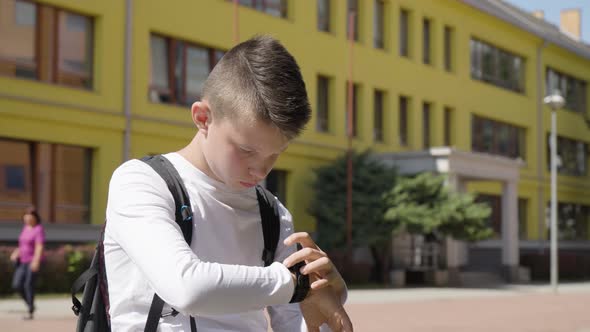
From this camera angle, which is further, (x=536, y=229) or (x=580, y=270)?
(x=536, y=229)

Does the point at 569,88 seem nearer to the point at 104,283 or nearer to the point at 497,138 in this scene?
the point at 497,138

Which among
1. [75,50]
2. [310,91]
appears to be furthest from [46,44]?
[310,91]

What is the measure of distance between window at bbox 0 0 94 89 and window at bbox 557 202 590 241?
3014 centimetres

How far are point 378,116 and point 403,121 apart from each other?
5.56ft

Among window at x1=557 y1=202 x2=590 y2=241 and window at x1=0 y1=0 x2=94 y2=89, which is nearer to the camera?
window at x1=0 y1=0 x2=94 y2=89

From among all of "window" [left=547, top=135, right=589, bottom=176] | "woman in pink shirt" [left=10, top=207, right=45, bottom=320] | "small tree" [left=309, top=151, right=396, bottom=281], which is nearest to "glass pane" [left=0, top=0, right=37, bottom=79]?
"woman in pink shirt" [left=10, top=207, right=45, bottom=320]

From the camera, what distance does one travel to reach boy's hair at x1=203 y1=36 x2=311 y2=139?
2164 mm

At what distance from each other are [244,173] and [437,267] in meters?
28.5

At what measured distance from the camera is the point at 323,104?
3175cm

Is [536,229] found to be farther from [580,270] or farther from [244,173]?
[244,173]

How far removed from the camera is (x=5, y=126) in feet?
70.2

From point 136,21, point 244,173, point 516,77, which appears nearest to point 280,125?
point 244,173

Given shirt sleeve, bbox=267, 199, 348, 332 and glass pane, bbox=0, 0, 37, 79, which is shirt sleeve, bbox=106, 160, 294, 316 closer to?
shirt sleeve, bbox=267, 199, 348, 332

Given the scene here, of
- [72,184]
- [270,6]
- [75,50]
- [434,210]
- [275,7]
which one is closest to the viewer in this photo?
[72,184]
